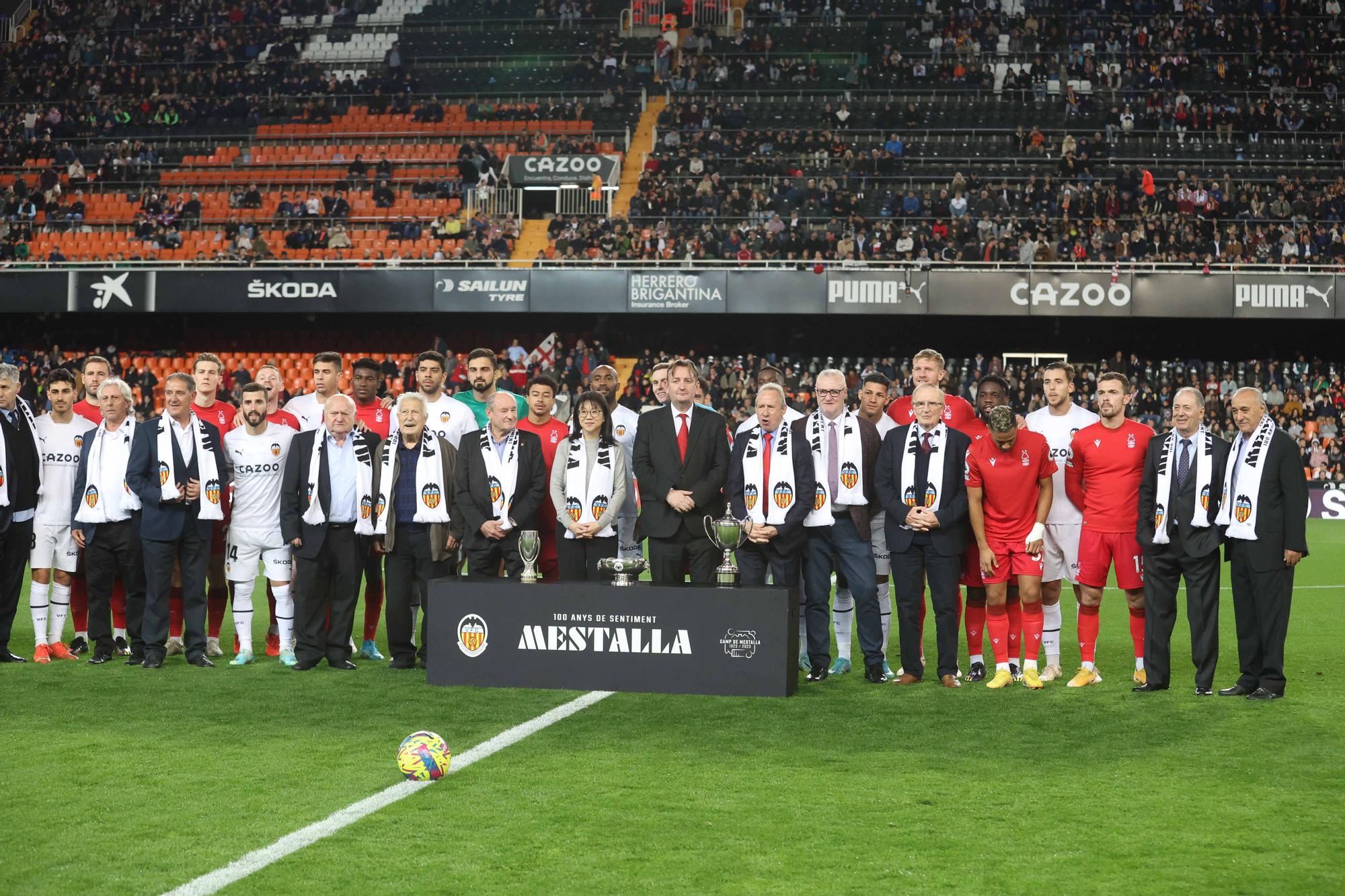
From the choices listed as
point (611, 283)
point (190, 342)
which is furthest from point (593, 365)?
point (190, 342)

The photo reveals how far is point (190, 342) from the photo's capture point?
34.2 metres

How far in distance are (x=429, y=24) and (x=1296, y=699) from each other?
39.5 m

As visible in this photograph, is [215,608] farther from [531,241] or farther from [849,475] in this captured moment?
[531,241]

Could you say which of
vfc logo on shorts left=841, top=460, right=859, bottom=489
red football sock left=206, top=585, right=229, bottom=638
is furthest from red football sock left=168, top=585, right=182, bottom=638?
vfc logo on shorts left=841, top=460, right=859, bottom=489

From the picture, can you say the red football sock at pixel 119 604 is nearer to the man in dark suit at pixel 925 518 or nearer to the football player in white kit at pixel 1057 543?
the man in dark suit at pixel 925 518

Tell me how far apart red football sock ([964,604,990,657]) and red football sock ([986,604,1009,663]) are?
1.21 ft

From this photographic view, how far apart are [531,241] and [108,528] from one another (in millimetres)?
24830

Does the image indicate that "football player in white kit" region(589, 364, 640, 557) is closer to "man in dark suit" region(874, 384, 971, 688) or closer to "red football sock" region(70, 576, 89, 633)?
"man in dark suit" region(874, 384, 971, 688)

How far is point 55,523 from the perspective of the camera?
9.98 meters

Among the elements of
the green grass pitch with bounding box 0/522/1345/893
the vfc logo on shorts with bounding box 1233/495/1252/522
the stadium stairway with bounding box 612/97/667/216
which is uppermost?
the stadium stairway with bounding box 612/97/667/216

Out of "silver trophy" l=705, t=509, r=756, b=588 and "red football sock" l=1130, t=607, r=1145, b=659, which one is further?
"red football sock" l=1130, t=607, r=1145, b=659

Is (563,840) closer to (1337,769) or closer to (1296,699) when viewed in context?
(1337,769)

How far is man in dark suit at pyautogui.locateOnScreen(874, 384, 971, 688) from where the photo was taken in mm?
8992

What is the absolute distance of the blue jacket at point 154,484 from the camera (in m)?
9.38
